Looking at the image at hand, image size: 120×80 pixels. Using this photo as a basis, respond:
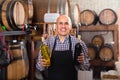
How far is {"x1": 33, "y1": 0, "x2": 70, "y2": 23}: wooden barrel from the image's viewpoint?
535 cm

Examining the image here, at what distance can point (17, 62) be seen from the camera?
4.23 metres

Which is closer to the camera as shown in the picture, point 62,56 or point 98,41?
point 62,56

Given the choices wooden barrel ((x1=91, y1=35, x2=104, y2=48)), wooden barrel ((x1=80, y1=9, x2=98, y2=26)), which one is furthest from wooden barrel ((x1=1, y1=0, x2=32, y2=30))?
wooden barrel ((x1=91, y1=35, x2=104, y2=48))

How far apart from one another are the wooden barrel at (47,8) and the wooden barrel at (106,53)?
1373 millimetres

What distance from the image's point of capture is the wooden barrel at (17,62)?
4.05m

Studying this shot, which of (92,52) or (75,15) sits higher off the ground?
(75,15)

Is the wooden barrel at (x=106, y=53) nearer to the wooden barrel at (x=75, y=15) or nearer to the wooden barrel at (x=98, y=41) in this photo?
the wooden barrel at (x=98, y=41)

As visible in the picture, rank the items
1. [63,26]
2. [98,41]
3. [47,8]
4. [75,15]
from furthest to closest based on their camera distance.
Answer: [98,41] → [75,15] → [47,8] → [63,26]

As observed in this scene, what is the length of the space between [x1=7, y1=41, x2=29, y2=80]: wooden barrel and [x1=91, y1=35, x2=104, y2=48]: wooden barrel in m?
2.27

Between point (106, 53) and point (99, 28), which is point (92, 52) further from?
point (99, 28)

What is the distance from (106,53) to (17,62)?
104 inches

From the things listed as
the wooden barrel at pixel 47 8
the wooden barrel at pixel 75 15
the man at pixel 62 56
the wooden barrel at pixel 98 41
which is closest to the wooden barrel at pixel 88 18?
→ the wooden barrel at pixel 98 41

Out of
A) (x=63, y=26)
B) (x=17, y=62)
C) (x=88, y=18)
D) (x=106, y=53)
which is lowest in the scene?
(x=106, y=53)

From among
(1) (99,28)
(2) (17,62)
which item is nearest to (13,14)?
(2) (17,62)
